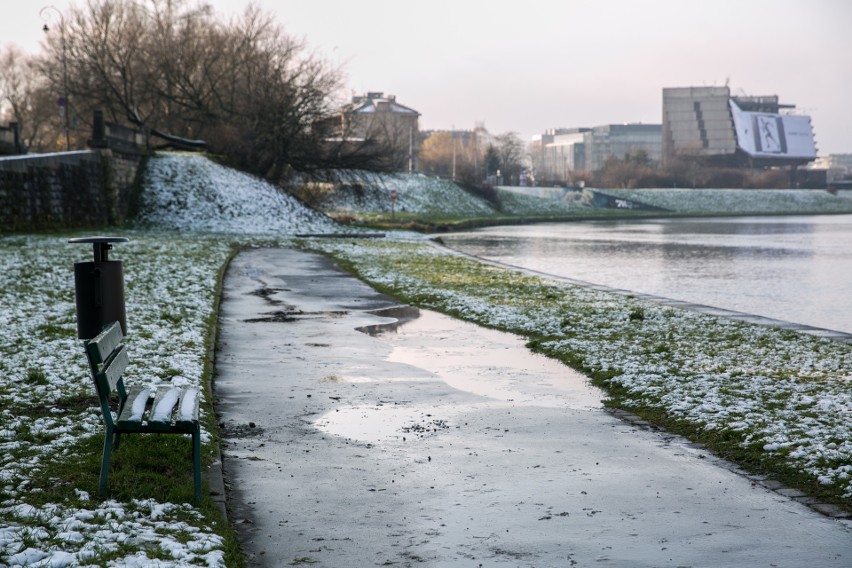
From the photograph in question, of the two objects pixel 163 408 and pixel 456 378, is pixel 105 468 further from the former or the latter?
pixel 456 378

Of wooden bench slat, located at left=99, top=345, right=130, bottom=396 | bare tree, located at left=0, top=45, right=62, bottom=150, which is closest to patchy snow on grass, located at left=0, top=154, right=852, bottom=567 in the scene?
wooden bench slat, located at left=99, top=345, right=130, bottom=396

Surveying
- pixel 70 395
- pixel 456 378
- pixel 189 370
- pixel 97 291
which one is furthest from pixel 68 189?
pixel 70 395

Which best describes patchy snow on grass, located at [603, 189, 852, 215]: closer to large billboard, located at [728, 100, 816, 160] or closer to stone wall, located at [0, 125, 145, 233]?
large billboard, located at [728, 100, 816, 160]

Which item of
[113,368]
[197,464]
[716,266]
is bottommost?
[716,266]

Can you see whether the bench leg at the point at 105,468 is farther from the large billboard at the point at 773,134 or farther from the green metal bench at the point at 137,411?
the large billboard at the point at 773,134

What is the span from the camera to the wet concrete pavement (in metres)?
5.64

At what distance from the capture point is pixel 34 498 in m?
6.04

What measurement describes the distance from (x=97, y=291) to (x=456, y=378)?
13.3 ft

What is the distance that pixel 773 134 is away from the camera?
172 m

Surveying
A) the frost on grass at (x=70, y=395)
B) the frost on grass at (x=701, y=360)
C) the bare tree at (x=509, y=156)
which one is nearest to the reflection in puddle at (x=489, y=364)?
the frost on grass at (x=701, y=360)

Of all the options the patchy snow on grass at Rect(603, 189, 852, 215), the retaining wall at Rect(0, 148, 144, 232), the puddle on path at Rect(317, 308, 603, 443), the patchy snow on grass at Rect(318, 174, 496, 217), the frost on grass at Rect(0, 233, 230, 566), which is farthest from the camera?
the patchy snow on grass at Rect(603, 189, 852, 215)

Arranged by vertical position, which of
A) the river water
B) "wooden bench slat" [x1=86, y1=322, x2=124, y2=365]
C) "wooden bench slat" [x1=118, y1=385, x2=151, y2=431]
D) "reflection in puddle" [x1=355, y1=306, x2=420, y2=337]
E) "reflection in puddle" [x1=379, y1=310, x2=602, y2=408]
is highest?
"wooden bench slat" [x1=86, y1=322, x2=124, y2=365]

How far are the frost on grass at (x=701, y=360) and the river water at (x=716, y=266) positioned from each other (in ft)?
12.7

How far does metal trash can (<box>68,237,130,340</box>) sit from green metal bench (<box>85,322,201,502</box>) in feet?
7.64
